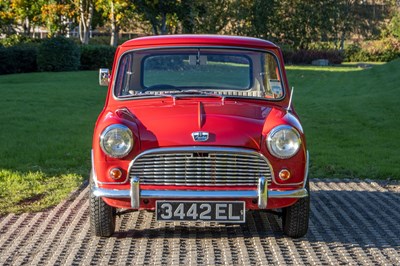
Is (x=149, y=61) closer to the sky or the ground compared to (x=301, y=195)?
closer to the sky

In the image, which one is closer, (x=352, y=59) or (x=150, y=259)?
(x=150, y=259)

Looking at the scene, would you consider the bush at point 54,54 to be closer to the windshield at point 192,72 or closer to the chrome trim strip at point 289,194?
the windshield at point 192,72

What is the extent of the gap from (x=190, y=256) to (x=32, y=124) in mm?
9624

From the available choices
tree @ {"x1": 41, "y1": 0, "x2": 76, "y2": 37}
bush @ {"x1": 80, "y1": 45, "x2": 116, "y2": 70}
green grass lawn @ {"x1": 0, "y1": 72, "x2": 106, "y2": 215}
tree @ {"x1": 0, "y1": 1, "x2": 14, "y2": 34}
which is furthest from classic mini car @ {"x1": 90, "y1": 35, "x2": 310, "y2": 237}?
tree @ {"x1": 0, "y1": 1, "x2": 14, "y2": 34}

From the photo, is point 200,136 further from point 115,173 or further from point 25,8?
point 25,8

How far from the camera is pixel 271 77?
23.9 ft

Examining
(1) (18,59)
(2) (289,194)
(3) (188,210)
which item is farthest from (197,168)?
(1) (18,59)

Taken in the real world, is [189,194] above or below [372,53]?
above

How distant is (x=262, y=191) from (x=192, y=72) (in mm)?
1660

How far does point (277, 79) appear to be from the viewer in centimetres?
722

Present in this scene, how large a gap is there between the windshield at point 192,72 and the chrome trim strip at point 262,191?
1258mm

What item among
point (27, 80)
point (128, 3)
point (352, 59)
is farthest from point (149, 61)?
point (352, 59)

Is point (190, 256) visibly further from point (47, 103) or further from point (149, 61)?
point (47, 103)

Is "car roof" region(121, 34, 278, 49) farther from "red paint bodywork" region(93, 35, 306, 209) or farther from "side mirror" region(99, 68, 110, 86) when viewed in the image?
"red paint bodywork" region(93, 35, 306, 209)
